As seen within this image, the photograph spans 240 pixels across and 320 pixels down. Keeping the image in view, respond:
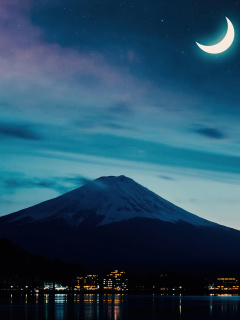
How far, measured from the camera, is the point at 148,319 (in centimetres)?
5022

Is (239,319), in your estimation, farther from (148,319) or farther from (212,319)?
(148,319)

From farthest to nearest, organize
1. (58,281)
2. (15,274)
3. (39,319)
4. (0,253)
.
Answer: (58,281), (15,274), (0,253), (39,319)

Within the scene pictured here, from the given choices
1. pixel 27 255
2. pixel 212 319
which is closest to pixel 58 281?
pixel 27 255

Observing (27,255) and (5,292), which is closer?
(27,255)

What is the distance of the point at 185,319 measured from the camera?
50.3m

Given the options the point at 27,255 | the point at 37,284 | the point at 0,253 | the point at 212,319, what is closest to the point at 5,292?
the point at 37,284

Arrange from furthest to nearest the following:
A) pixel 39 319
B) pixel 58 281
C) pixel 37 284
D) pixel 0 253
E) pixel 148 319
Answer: pixel 58 281
pixel 37 284
pixel 0 253
pixel 148 319
pixel 39 319

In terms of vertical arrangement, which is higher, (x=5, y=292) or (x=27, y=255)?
(x=27, y=255)

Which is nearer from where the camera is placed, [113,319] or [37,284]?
[113,319]

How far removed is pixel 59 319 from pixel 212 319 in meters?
14.1

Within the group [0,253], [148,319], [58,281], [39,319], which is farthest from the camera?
[58,281]

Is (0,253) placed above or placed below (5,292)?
above

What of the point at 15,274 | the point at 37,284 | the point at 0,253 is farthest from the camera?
the point at 37,284

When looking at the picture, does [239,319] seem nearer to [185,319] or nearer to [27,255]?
[185,319]
